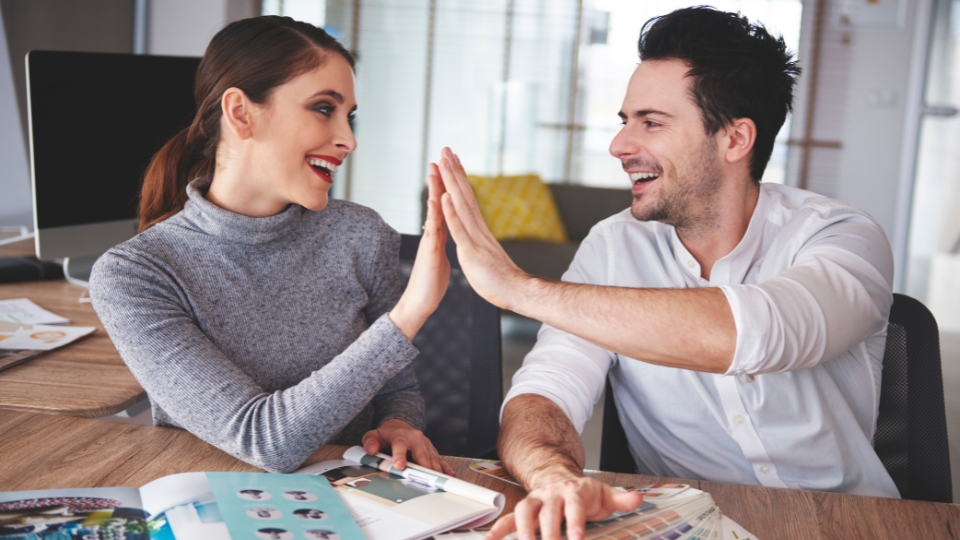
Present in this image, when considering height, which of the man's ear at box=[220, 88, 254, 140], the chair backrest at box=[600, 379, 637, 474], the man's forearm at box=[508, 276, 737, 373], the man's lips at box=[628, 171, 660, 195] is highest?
the man's ear at box=[220, 88, 254, 140]

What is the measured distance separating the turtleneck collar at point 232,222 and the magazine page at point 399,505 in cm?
43

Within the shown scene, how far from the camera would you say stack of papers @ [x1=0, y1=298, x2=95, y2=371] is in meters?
1.45

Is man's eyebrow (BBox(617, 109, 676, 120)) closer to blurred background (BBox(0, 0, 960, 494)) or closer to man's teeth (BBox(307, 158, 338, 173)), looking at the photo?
man's teeth (BBox(307, 158, 338, 173))

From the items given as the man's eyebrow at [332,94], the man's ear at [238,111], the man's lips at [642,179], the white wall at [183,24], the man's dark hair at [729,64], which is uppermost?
the white wall at [183,24]

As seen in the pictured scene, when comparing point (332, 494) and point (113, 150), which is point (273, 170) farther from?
point (113, 150)

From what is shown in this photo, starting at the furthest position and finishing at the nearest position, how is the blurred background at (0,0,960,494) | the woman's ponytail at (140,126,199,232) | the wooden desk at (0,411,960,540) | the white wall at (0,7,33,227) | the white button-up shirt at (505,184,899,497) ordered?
1. the blurred background at (0,0,960,494)
2. the white wall at (0,7,33,227)
3. the woman's ponytail at (140,126,199,232)
4. the white button-up shirt at (505,184,899,497)
5. the wooden desk at (0,411,960,540)

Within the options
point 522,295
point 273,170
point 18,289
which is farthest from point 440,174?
point 18,289

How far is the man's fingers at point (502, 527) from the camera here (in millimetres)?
856

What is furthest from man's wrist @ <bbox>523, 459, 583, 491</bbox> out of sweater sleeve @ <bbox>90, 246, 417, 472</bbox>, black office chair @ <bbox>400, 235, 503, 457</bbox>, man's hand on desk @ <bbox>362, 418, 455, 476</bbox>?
black office chair @ <bbox>400, 235, 503, 457</bbox>

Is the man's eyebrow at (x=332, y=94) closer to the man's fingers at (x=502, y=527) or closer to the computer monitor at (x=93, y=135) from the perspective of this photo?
the computer monitor at (x=93, y=135)

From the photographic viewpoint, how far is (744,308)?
3.58 feet

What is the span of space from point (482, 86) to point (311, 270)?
4.65 meters

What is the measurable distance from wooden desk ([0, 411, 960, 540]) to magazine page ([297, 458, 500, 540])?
0.07 m

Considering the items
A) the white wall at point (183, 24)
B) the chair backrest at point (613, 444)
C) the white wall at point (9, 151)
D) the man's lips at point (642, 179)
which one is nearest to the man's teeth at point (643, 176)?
the man's lips at point (642, 179)
